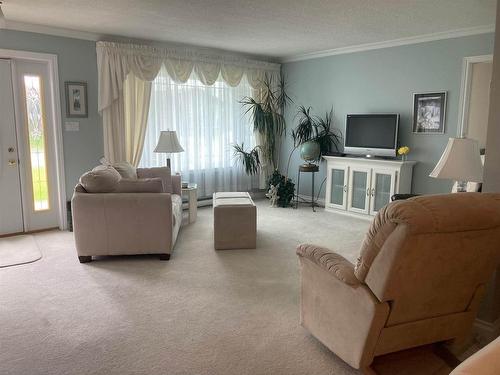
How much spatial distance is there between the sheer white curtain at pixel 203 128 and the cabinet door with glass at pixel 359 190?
1.85 metres

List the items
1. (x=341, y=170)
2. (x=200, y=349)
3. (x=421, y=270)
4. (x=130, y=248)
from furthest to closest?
(x=341, y=170) < (x=130, y=248) < (x=200, y=349) < (x=421, y=270)

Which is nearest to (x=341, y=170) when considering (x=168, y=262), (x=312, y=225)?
(x=312, y=225)

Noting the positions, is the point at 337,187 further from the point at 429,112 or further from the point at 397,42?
the point at 397,42

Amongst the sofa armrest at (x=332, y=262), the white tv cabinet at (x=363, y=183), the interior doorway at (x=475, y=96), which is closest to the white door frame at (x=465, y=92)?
the interior doorway at (x=475, y=96)

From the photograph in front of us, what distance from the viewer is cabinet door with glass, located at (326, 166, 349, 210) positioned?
595 cm

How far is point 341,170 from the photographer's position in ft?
19.7

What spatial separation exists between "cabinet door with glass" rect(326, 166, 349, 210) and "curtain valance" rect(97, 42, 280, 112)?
2.00 metres

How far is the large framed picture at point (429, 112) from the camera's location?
5.01 m

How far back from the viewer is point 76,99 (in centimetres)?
496

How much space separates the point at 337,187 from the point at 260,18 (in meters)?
2.89

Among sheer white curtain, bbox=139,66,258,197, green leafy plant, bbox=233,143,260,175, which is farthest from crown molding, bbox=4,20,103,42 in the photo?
green leafy plant, bbox=233,143,260,175

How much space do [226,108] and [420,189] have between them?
3189 millimetres

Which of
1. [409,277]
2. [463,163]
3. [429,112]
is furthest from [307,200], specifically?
[409,277]

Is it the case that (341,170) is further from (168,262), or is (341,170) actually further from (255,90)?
(168,262)
